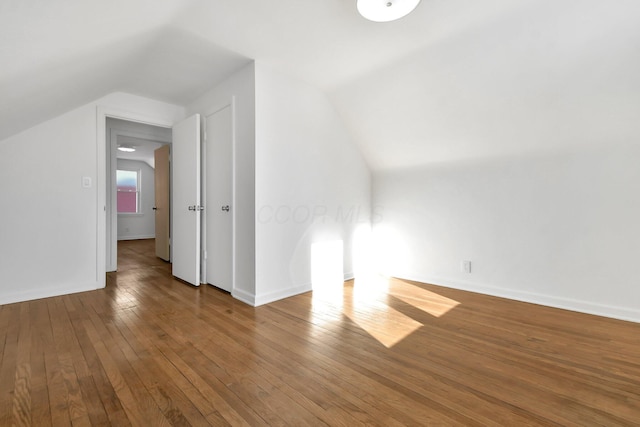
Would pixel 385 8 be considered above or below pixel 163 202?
above

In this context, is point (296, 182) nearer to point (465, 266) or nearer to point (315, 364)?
point (315, 364)

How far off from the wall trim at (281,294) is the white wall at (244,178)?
78mm

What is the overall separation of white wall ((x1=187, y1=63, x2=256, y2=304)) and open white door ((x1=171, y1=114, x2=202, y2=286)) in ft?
2.23

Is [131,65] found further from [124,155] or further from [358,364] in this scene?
[124,155]

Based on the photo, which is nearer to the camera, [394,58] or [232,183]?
[394,58]

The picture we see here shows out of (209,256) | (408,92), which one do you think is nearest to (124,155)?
(209,256)

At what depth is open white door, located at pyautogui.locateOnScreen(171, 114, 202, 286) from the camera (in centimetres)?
370

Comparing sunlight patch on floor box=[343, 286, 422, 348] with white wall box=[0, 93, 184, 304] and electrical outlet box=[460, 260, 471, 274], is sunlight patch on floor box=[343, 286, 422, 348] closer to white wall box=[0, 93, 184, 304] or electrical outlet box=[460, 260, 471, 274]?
electrical outlet box=[460, 260, 471, 274]

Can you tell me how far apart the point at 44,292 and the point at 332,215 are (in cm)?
331

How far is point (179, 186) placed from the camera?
4.07m

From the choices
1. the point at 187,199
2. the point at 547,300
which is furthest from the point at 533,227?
the point at 187,199

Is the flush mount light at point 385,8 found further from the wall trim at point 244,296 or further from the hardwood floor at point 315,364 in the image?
the wall trim at point 244,296

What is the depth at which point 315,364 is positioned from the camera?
6.16 feet

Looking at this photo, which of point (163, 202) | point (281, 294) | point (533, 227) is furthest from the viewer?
point (163, 202)
